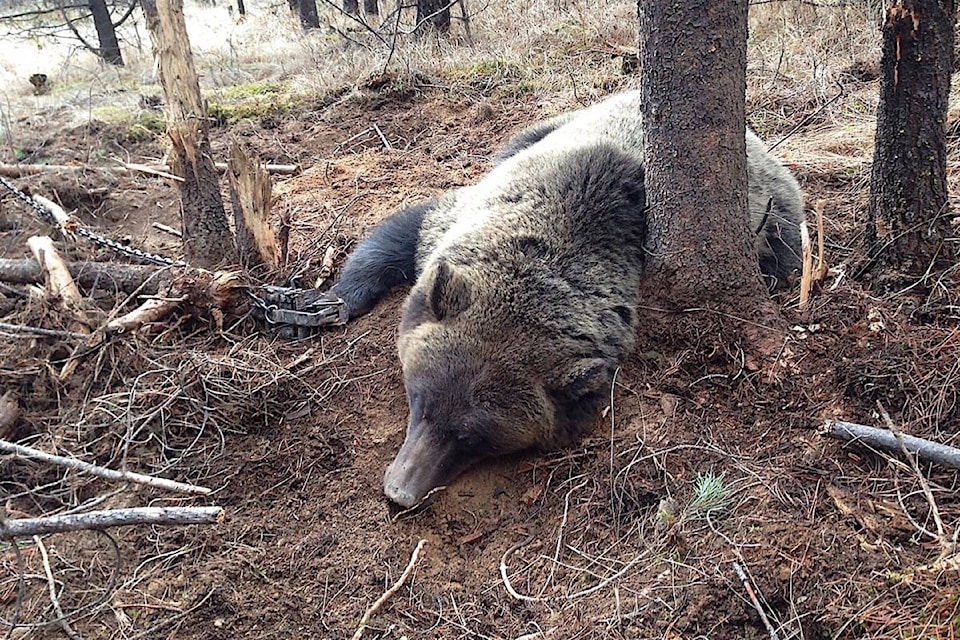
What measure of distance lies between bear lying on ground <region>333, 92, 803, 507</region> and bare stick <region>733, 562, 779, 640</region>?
1.17 meters

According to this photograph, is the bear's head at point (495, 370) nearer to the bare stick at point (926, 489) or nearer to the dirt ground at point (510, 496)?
the dirt ground at point (510, 496)

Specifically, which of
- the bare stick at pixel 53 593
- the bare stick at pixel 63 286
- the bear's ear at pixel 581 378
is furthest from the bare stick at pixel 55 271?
the bear's ear at pixel 581 378

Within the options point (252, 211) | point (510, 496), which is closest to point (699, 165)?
A: point (510, 496)

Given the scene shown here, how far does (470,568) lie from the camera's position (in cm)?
312

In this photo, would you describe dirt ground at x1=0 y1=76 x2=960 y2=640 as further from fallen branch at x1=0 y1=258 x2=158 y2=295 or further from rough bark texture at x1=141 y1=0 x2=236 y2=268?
rough bark texture at x1=141 y1=0 x2=236 y2=268

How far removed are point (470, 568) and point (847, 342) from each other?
1998 millimetres

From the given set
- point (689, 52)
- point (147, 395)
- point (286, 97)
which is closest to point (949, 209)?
point (689, 52)

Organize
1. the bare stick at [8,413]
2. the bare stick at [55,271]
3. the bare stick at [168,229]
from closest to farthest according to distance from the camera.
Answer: the bare stick at [8,413], the bare stick at [55,271], the bare stick at [168,229]

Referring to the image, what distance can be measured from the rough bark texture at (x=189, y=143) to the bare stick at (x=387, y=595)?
8.57 ft

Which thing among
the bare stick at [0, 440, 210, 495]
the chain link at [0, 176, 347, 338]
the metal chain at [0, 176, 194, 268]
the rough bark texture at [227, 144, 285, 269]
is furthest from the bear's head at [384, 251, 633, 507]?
the metal chain at [0, 176, 194, 268]

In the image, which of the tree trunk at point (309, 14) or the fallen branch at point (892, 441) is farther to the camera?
the tree trunk at point (309, 14)

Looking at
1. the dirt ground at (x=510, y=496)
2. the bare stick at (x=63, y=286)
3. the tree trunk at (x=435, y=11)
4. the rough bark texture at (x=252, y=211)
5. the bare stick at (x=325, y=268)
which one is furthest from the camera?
the tree trunk at (x=435, y=11)

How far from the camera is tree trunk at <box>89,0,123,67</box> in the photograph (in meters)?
15.0

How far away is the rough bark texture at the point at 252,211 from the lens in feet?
14.9
